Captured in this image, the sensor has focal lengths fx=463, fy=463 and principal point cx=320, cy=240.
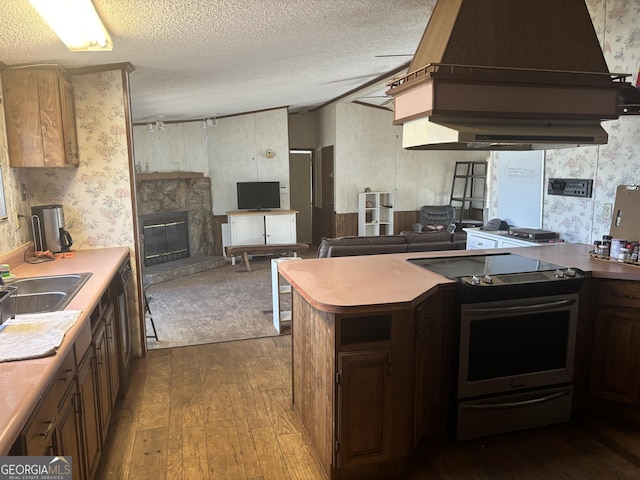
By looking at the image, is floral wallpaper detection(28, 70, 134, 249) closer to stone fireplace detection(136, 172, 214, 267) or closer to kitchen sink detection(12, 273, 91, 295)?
kitchen sink detection(12, 273, 91, 295)

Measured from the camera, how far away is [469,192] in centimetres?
901

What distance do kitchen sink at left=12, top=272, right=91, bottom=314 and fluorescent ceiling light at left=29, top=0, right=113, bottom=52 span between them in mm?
1191

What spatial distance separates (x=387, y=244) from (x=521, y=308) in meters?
1.79

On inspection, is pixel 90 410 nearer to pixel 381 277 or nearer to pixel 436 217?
pixel 381 277

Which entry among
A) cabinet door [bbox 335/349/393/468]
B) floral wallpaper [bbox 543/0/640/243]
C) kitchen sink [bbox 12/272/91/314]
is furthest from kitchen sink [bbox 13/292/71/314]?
floral wallpaper [bbox 543/0/640/243]

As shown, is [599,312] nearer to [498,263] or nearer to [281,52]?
[498,263]

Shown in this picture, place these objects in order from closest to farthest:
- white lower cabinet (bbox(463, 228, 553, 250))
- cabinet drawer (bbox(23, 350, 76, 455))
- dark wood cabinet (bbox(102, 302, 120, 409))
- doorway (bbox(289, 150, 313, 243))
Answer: cabinet drawer (bbox(23, 350, 76, 455)) → dark wood cabinet (bbox(102, 302, 120, 409)) → white lower cabinet (bbox(463, 228, 553, 250)) → doorway (bbox(289, 150, 313, 243))

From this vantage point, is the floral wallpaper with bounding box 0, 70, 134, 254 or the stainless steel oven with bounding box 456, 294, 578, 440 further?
the floral wallpaper with bounding box 0, 70, 134, 254

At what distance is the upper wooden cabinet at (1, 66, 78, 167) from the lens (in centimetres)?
282

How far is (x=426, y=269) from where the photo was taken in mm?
2629

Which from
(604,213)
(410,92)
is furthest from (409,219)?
(410,92)

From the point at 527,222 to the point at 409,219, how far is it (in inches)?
190

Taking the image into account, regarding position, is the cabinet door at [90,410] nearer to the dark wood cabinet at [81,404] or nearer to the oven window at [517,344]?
the dark wood cabinet at [81,404]

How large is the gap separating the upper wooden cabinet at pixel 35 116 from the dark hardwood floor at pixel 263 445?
5.35ft
